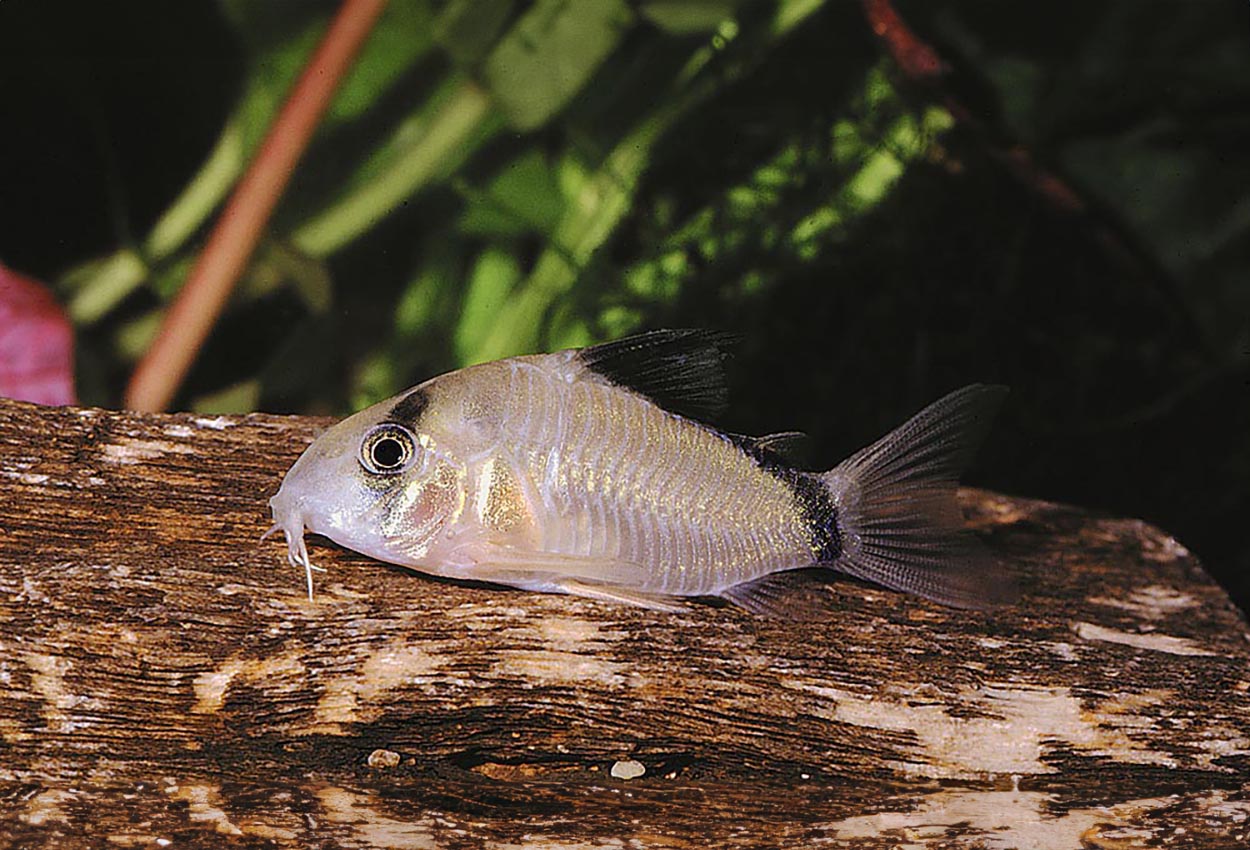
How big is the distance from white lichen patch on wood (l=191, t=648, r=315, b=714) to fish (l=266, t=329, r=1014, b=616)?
17 cm

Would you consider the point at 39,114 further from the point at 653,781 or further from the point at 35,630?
the point at 653,781

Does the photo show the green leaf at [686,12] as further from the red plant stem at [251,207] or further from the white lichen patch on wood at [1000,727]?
the white lichen patch on wood at [1000,727]

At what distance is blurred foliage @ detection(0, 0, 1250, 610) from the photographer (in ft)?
11.3

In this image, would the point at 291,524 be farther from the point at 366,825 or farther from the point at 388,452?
the point at 366,825

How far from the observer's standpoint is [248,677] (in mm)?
1756

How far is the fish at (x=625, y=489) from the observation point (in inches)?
70.7

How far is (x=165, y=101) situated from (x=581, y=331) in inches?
76.4

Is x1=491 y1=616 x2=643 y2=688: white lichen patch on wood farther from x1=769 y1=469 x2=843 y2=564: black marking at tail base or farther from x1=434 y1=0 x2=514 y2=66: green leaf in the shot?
x1=434 y1=0 x2=514 y2=66: green leaf

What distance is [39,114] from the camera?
339 cm

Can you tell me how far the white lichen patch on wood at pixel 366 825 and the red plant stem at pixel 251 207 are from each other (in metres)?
1.82

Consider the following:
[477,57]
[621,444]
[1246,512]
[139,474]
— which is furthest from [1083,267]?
[139,474]

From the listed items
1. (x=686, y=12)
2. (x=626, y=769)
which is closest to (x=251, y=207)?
(x=686, y=12)

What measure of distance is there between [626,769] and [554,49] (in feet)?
9.01

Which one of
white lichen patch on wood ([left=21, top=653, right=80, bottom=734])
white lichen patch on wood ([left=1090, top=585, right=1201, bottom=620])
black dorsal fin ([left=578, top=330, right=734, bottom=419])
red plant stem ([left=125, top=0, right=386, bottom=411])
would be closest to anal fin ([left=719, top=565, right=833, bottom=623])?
black dorsal fin ([left=578, top=330, right=734, bottom=419])
